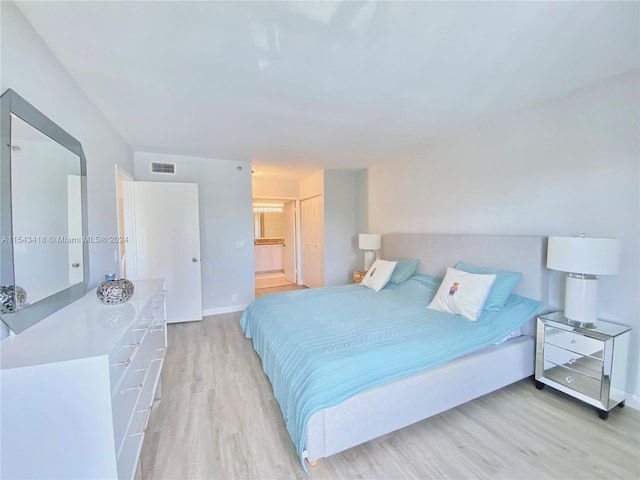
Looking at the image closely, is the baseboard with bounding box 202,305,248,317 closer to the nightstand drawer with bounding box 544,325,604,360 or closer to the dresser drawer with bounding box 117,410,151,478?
the dresser drawer with bounding box 117,410,151,478

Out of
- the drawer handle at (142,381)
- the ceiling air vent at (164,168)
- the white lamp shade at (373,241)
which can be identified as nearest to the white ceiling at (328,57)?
the ceiling air vent at (164,168)

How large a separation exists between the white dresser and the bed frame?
2.96ft

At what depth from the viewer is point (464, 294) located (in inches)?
92.4

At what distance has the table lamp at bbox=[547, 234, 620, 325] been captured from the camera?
1.84 m

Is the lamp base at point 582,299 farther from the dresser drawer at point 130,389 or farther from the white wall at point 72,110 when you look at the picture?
the white wall at point 72,110

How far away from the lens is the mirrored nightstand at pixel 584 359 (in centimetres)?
186

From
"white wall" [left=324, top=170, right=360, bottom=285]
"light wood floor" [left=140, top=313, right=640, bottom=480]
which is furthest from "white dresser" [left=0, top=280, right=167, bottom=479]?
"white wall" [left=324, top=170, right=360, bottom=285]

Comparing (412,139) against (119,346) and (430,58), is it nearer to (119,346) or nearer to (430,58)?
(430,58)

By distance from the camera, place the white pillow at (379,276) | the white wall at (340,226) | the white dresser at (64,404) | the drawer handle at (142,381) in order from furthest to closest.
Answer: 1. the white wall at (340,226)
2. the white pillow at (379,276)
3. the drawer handle at (142,381)
4. the white dresser at (64,404)

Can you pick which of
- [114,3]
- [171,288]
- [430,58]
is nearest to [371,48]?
[430,58]

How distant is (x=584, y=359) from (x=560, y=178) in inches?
56.8

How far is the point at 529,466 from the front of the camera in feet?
5.02

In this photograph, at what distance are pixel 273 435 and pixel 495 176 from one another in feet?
9.97

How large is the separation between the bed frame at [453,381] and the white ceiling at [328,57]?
1.32 m
